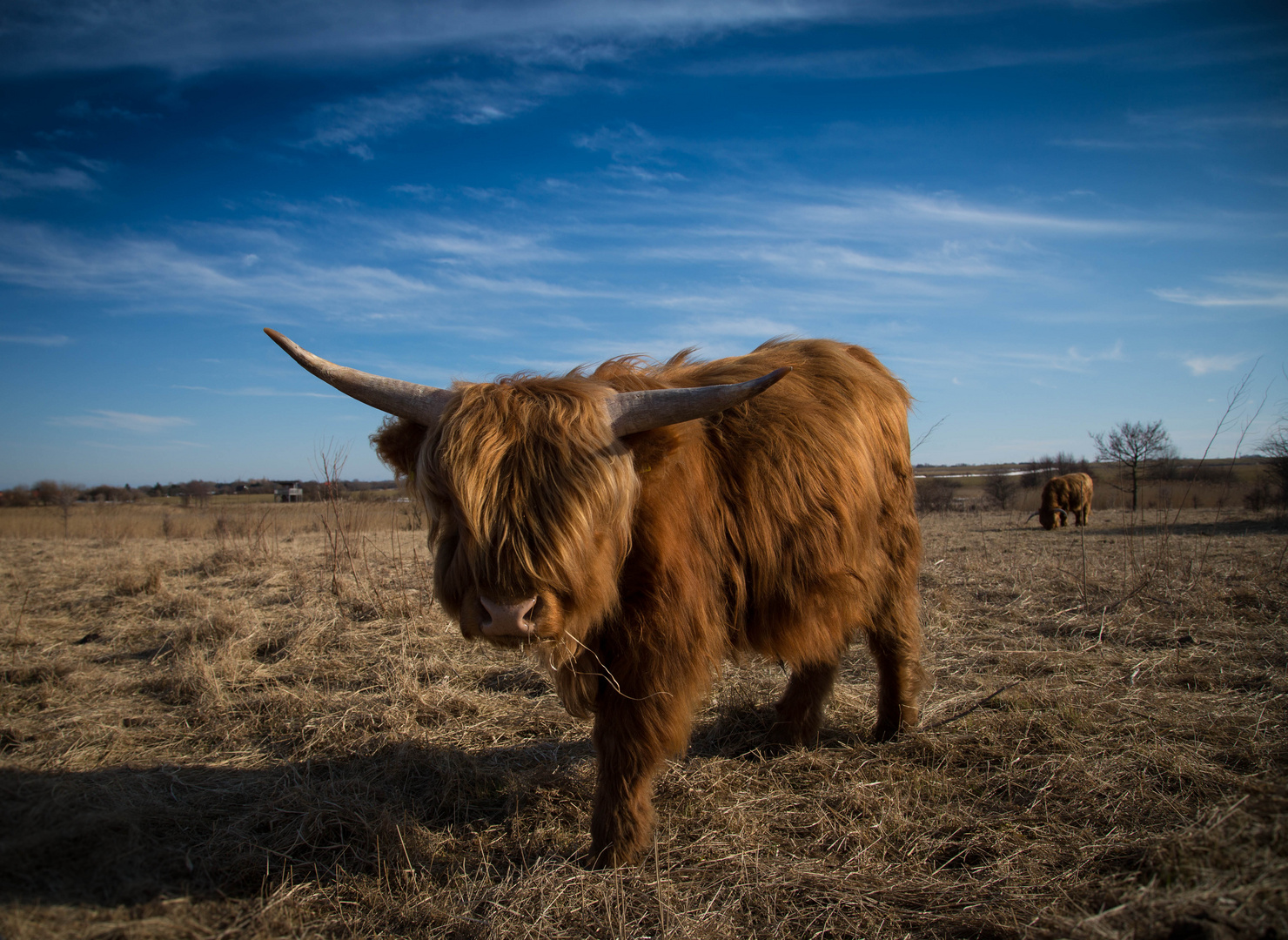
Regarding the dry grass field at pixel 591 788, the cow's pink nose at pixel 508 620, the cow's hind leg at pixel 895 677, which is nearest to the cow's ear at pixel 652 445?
the cow's pink nose at pixel 508 620

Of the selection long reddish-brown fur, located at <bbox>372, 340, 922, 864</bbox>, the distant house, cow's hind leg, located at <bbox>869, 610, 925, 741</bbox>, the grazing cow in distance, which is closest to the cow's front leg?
long reddish-brown fur, located at <bbox>372, 340, 922, 864</bbox>

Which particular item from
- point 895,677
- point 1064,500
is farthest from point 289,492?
point 895,677

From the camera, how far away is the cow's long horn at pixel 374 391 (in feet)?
7.29

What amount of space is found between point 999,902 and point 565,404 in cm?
194

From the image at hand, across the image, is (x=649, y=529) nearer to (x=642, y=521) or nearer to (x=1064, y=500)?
(x=642, y=521)

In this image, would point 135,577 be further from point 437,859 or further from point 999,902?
point 999,902

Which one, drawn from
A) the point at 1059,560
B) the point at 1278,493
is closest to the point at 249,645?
the point at 1059,560

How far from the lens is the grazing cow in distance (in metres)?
14.9

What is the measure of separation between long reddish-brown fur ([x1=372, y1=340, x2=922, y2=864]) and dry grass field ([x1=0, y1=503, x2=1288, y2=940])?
1.48 ft

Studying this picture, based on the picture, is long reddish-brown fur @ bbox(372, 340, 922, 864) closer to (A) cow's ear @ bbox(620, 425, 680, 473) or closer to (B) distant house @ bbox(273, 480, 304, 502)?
(A) cow's ear @ bbox(620, 425, 680, 473)

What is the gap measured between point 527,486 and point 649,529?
49cm

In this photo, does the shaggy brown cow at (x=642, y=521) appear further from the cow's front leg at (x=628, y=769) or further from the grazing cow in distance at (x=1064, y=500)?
the grazing cow in distance at (x=1064, y=500)

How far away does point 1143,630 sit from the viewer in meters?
4.44

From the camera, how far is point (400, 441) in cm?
240
